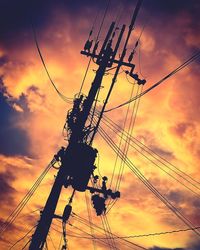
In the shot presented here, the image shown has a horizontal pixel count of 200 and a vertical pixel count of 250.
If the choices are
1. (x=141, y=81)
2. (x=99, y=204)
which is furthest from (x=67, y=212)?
(x=141, y=81)

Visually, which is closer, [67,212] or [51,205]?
[51,205]

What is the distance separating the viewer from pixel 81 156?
13125 mm

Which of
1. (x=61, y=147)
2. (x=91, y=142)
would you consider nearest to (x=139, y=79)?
(x=91, y=142)

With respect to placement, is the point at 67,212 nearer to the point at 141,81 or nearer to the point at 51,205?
the point at 51,205

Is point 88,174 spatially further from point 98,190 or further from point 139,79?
point 139,79

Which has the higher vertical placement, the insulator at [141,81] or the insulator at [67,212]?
the insulator at [141,81]

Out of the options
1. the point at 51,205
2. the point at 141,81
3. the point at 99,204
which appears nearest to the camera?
the point at 51,205

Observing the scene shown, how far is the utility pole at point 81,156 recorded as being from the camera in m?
12.3

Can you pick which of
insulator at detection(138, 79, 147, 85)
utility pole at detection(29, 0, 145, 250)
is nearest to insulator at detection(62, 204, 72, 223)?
utility pole at detection(29, 0, 145, 250)

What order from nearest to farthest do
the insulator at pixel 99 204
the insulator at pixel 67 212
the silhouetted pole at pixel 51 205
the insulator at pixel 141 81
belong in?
the silhouetted pole at pixel 51 205, the insulator at pixel 67 212, the insulator at pixel 99 204, the insulator at pixel 141 81

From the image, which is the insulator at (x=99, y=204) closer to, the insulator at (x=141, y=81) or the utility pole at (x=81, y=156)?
the utility pole at (x=81, y=156)

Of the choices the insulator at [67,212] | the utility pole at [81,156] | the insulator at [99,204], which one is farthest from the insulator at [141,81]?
the insulator at [67,212]

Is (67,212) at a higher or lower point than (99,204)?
lower

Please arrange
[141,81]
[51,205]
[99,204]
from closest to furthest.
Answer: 1. [51,205]
2. [99,204]
3. [141,81]
